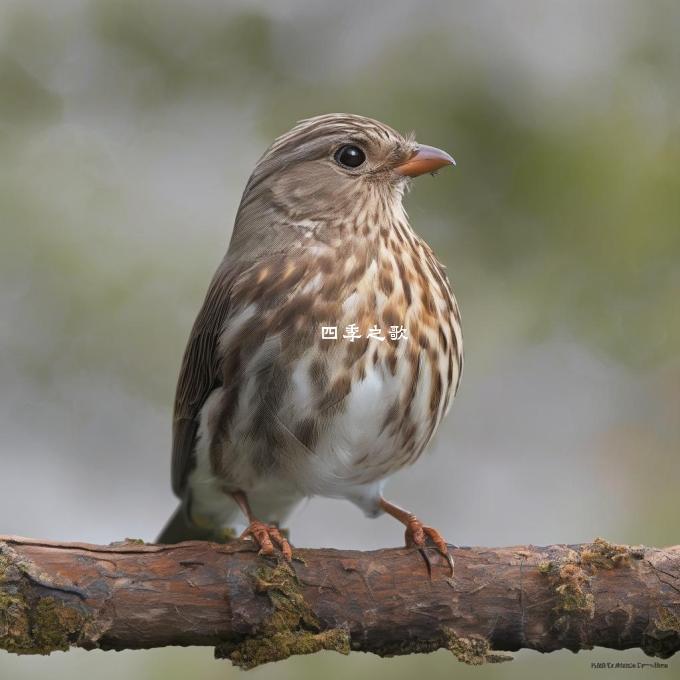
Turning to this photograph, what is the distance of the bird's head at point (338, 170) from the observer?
3982 millimetres

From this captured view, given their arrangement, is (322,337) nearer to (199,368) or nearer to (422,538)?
(199,368)

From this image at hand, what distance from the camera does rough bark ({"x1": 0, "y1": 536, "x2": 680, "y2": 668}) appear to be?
136 inches

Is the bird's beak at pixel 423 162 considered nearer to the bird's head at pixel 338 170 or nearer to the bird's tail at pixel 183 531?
the bird's head at pixel 338 170

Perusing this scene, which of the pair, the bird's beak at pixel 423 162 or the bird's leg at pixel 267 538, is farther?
the bird's beak at pixel 423 162

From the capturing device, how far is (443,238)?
5484mm

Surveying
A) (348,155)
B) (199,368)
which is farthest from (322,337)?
(348,155)

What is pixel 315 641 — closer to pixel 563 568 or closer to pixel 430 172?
pixel 563 568

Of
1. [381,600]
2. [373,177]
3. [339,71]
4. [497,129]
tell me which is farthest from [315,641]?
[339,71]

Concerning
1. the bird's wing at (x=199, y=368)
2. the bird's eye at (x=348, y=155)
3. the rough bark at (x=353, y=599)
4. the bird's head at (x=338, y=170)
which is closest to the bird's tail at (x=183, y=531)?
the bird's wing at (x=199, y=368)

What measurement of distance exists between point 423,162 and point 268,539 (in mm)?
1404

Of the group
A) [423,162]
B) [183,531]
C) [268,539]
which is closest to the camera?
[268,539]

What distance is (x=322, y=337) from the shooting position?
12.0 ft

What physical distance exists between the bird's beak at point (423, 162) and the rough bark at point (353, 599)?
1333 millimetres

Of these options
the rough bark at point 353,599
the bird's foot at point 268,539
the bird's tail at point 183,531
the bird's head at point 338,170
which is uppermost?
the bird's head at point 338,170
